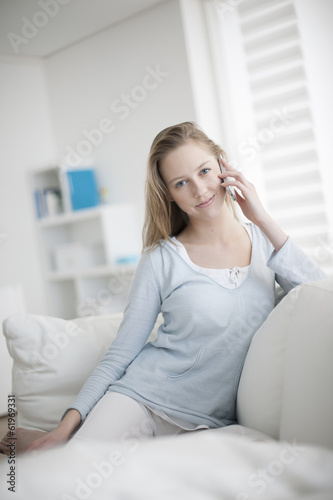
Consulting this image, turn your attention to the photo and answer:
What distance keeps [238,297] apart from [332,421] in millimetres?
505

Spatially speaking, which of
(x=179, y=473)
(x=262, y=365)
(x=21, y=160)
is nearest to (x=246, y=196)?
(x=262, y=365)

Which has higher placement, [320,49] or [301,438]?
[320,49]

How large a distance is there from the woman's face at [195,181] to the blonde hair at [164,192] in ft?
0.10

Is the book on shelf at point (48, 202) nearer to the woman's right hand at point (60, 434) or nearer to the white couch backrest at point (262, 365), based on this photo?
the white couch backrest at point (262, 365)

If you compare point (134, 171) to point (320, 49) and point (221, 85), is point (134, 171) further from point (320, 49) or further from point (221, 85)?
point (320, 49)

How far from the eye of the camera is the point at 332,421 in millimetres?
1065

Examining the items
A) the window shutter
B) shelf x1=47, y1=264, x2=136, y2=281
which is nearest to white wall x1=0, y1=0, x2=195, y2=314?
shelf x1=47, y1=264, x2=136, y2=281

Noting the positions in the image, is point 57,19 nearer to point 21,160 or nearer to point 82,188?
point 82,188

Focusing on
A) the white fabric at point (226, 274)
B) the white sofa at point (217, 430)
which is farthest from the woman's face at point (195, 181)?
the white sofa at point (217, 430)

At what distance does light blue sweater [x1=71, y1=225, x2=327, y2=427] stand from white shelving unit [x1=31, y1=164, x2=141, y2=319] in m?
2.83

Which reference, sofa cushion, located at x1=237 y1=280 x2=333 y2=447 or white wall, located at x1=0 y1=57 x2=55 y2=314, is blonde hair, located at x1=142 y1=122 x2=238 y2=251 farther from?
white wall, located at x1=0 y1=57 x2=55 y2=314

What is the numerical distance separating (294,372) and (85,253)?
12.4 ft

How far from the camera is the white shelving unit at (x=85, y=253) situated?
4.61 metres

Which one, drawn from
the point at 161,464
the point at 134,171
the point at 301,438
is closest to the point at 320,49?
the point at 134,171
